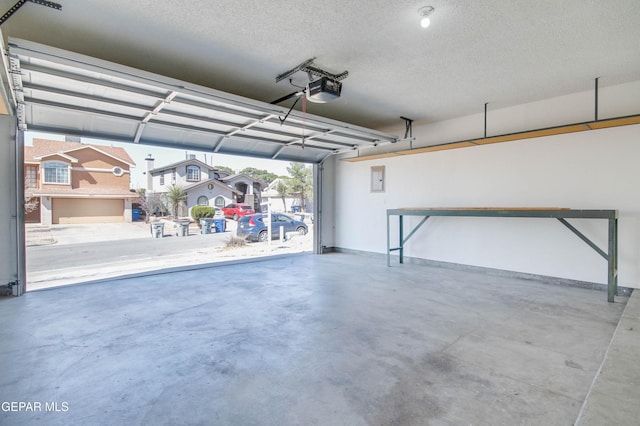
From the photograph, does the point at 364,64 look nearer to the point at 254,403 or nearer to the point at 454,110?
the point at 454,110

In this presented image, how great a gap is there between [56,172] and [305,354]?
781 cm

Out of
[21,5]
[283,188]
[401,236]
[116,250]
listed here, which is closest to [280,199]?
[283,188]

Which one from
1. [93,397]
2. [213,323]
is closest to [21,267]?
[213,323]

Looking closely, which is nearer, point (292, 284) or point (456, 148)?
point (292, 284)

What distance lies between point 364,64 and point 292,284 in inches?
132

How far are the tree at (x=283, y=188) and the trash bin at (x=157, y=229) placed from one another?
520 centimetres

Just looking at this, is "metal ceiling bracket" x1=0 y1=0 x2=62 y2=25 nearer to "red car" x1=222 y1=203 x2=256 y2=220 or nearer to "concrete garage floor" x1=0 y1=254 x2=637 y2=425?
"concrete garage floor" x1=0 y1=254 x2=637 y2=425

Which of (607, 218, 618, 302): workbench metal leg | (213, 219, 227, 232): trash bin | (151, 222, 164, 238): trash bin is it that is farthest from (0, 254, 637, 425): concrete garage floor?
(213, 219, 227, 232): trash bin

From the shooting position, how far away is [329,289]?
4.64m

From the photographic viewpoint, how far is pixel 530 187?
16.9 ft

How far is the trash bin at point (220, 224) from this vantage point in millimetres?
9250

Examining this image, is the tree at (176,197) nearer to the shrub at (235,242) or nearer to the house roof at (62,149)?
the house roof at (62,149)

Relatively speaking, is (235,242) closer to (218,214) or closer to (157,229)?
(218,214)

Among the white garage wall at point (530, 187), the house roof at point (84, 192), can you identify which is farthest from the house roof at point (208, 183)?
the white garage wall at point (530, 187)
